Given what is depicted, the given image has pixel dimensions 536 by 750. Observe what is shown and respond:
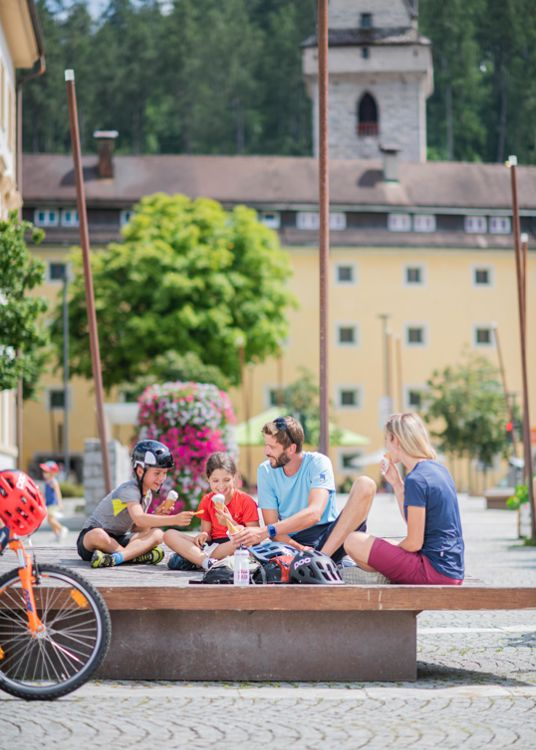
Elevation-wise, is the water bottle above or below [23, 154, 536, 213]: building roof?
below

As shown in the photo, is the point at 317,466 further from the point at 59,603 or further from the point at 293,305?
the point at 293,305

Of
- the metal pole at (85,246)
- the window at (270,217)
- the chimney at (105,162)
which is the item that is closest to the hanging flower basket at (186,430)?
the metal pole at (85,246)

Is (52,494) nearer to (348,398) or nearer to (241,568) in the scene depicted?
(241,568)

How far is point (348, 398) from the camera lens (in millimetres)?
79188

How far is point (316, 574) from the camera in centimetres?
911

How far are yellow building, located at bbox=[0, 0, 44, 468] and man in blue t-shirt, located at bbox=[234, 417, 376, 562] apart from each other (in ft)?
86.7

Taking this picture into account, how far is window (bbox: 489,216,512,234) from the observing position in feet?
271

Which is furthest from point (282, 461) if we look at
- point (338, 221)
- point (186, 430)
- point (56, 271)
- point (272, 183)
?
point (272, 183)

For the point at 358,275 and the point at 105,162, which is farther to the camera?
the point at 105,162

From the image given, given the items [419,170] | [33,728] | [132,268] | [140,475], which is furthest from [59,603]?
[419,170]

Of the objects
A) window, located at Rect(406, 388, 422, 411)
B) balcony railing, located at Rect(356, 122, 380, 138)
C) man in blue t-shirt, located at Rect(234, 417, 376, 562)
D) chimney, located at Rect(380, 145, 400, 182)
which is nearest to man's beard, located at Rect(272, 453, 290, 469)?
man in blue t-shirt, located at Rect(234, 417, 376, 562)

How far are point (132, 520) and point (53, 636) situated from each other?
1.72 m

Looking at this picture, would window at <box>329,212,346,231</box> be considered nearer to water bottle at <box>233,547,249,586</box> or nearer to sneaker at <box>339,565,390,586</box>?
sneaker at <box>339,565,390,586</box>

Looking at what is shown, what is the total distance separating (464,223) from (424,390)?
9.50 m
